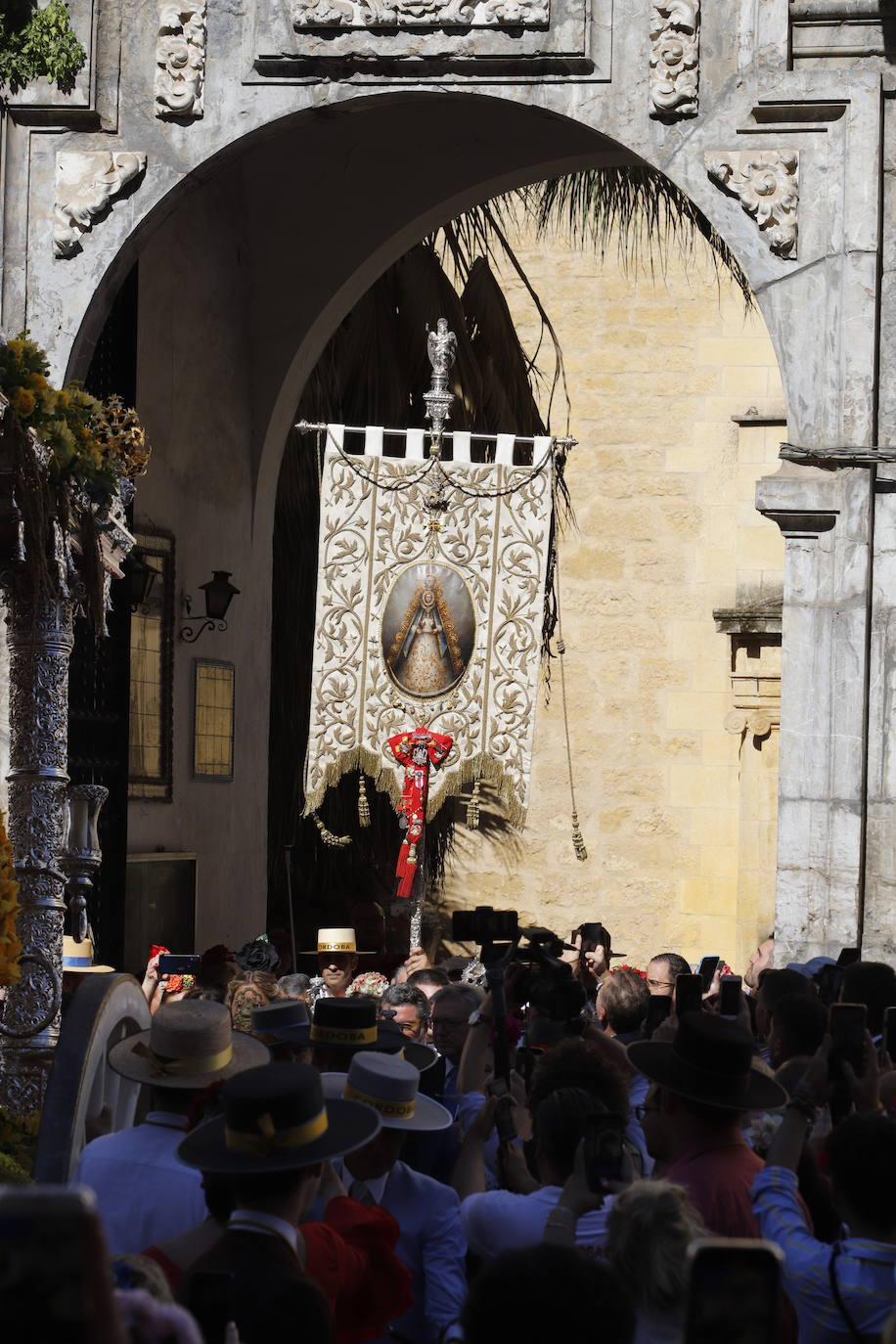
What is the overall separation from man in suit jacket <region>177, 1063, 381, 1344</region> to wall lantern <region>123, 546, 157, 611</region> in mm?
7872

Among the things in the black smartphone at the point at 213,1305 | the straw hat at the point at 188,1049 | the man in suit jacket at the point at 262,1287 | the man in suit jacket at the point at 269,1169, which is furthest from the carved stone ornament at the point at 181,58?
the black smartphone at the point at 213,1305

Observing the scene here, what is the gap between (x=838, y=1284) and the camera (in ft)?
10.6

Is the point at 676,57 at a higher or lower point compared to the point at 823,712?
higher

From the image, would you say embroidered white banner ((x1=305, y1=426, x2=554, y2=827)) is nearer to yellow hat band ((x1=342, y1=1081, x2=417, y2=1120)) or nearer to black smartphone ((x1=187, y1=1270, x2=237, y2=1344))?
yellow hat band ((x1=342, y1=1081, x2=417, y2=1120))

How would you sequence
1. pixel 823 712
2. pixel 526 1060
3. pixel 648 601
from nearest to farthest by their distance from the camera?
pixel 526 1060 < pixel 823 712 < pixel 648 601

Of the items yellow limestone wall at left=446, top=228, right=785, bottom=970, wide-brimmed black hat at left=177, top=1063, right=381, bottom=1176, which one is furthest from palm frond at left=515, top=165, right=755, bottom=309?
wide-brimmed black hat at left=177, top=1063, right=381, bottom=1176

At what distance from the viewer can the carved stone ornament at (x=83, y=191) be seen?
9.16m

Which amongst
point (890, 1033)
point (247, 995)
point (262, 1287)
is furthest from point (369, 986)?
point (262, 1287)

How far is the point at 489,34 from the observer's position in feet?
29.0

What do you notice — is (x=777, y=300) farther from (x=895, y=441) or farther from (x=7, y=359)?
(x=7, y=359)

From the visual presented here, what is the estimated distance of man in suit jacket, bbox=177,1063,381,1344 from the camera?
2.63 metres

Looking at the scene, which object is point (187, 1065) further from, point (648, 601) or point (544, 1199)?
point (648, 601)

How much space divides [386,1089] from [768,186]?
5810 mm

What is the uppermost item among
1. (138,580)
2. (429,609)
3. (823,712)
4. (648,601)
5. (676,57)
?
(676,57)
